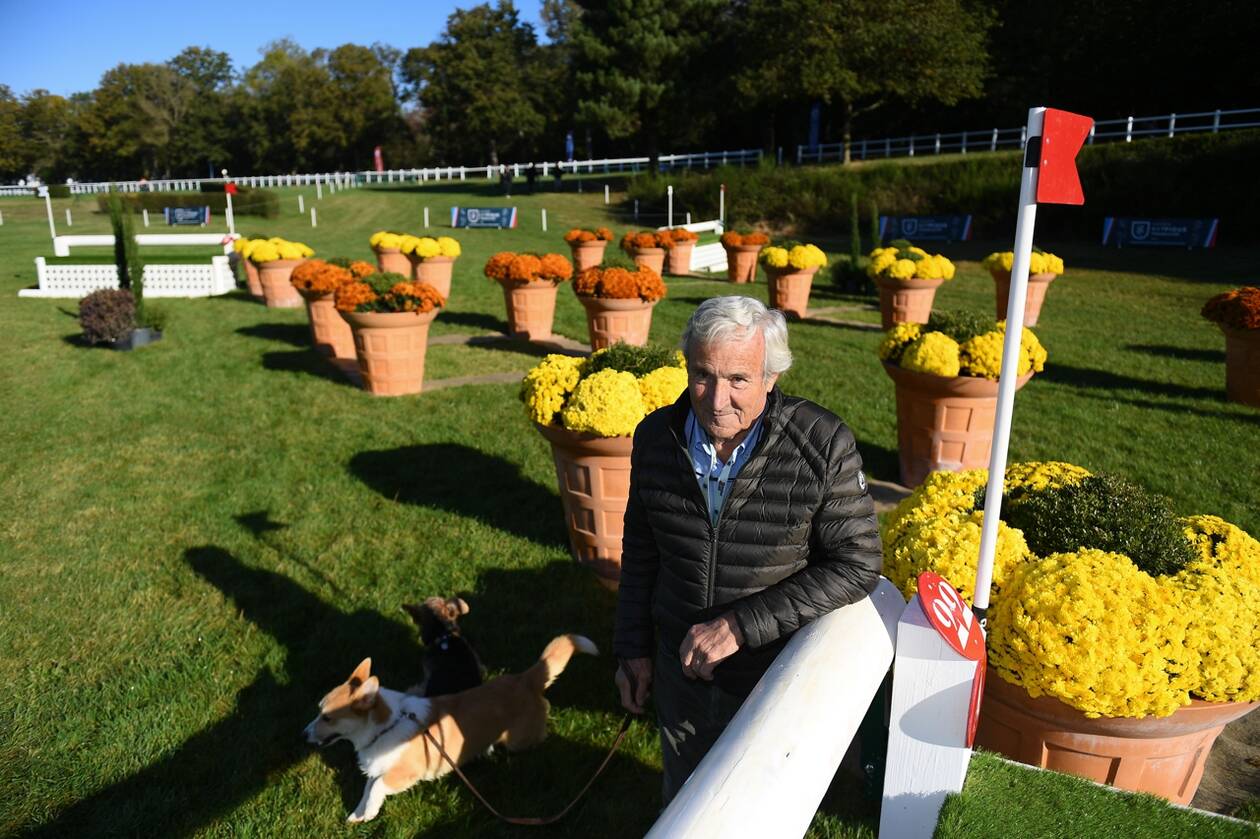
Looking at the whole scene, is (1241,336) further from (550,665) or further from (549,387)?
(550,665)

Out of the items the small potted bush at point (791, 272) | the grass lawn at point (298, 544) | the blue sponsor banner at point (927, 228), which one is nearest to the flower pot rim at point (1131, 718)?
the grass lawn at point (298, 544)

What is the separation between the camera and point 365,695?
298 centimetres

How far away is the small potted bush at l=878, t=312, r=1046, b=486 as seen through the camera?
540 cm

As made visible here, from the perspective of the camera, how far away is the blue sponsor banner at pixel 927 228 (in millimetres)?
24234

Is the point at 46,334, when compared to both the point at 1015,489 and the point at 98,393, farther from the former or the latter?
the point at 1015,489

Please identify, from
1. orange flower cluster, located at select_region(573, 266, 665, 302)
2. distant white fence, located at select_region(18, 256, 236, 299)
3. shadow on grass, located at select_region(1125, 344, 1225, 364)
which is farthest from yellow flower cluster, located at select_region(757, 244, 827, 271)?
distant white fence, located at select_region(18, 256, 236, 299)

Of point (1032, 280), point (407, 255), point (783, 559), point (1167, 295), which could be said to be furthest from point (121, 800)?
point (1167, 295)

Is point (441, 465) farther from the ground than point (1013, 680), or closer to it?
closer to it

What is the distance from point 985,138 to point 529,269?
32.8 meters

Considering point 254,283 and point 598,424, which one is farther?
point 254,283

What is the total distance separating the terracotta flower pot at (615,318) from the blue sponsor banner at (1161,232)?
63.0ft

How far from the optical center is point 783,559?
2.10 m

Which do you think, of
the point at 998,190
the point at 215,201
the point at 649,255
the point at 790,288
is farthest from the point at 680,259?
the point at 215,201

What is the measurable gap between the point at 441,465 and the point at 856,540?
497cm
